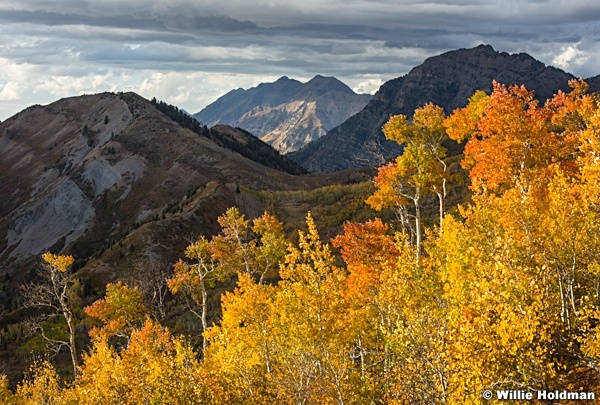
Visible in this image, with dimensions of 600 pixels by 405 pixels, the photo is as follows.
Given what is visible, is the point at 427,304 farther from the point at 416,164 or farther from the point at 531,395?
the point at 416,164

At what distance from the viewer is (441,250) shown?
1280 inches

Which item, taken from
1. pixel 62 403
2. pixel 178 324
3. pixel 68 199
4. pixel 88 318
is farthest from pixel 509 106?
pixel 68 199

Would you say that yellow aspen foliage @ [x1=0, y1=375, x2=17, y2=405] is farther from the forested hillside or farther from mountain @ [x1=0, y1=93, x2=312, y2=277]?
mountain @ [x1=0, y1=93, x2=312, y2=277]

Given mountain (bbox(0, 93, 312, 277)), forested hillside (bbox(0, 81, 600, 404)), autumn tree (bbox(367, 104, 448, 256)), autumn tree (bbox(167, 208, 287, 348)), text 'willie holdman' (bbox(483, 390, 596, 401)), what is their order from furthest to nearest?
1. mountain (bbox(0, 93, 312, 277))
2. autumn tree (bbox(167, 208, 287, 348))
3. autumn tree (bbox(367, 104, 448, 256))
4. forested hillside (bbox(0, 81, 600, 404))
5. text 'willie holdman' (bbox(483, 390, 596, 401))

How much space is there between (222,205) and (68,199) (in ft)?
→ 241

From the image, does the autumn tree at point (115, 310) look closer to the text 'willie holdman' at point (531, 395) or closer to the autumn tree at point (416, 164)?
the autumn tree at point (416, 164)

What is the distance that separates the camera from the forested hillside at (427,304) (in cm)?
1866

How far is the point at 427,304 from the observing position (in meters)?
26.3

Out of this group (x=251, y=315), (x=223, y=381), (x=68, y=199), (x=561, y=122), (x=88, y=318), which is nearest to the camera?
(x=223, y=381)

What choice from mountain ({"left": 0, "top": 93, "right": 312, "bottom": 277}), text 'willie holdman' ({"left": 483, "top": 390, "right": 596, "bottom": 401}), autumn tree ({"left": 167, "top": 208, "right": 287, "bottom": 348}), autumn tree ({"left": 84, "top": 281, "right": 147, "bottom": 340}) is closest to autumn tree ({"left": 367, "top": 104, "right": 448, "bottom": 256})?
autumn tree ({"left": 167, "top": 208, "right": 287, "bottom": 348})

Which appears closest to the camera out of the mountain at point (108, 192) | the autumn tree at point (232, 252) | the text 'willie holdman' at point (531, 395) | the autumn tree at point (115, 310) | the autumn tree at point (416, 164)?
the text 'willie holdman' at point (531, 395)

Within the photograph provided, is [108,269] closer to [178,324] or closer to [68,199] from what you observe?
[178,324]

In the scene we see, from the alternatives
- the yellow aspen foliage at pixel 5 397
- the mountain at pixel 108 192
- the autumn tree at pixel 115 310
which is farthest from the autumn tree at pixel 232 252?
the mountain at pixel 108 192

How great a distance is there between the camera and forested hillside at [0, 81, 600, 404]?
18.7 meters
